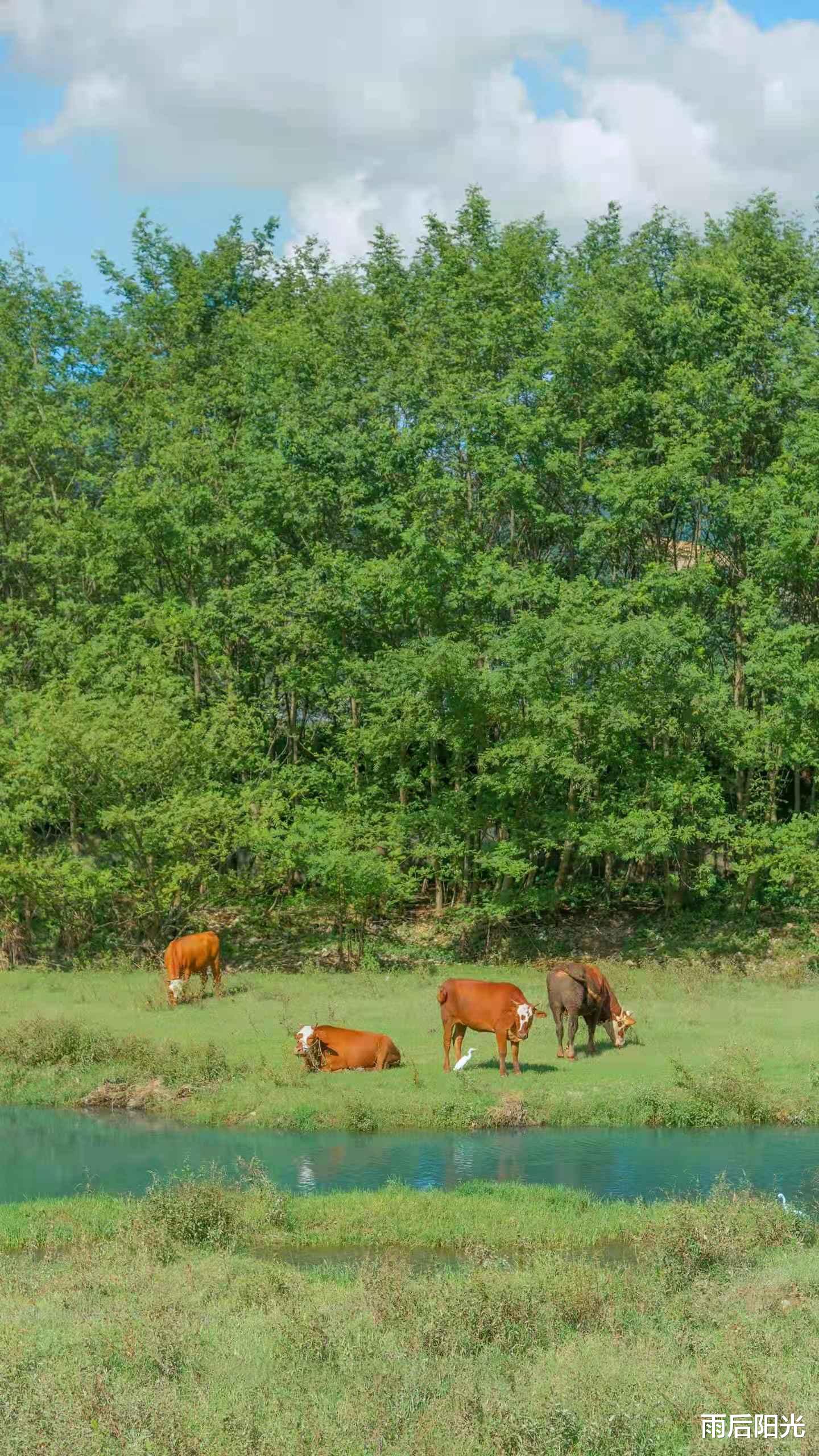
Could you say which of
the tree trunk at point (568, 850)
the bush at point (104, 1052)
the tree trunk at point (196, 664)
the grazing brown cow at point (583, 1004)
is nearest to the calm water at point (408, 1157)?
the bush at point (104, 1052)

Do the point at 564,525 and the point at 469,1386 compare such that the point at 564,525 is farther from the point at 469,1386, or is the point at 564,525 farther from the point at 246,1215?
the point at 469,1386

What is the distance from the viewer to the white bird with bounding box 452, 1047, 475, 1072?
21734mm

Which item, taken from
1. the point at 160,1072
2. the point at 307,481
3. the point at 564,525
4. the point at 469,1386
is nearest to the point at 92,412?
the point at 307,481

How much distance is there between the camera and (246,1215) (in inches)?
589

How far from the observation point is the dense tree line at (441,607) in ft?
108

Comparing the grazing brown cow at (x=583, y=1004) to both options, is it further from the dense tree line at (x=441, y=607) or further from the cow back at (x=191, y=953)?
the dense tree line at (x=441, y=607)

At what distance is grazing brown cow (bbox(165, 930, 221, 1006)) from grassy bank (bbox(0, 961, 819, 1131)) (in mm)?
467

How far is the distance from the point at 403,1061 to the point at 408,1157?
14.3 ft

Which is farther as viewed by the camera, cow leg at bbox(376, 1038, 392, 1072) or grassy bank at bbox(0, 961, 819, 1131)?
cow leg at bbox(376, 1038, 392, 1072)

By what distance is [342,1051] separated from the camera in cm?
2197

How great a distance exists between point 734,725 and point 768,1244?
822 inches

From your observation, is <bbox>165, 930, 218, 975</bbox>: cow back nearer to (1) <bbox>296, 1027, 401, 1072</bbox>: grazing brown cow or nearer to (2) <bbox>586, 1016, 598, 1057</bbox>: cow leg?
(1) <bbox>296, 1027, 401, 1072</bbox>: grazing brown cow

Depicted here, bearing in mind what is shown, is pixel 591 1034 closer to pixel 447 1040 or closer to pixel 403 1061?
pixel 447 1040

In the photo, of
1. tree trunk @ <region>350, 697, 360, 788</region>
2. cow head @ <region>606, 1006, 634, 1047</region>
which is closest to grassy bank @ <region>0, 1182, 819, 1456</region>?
cow head @ <region>606, 1006, 634, 1047</region>
